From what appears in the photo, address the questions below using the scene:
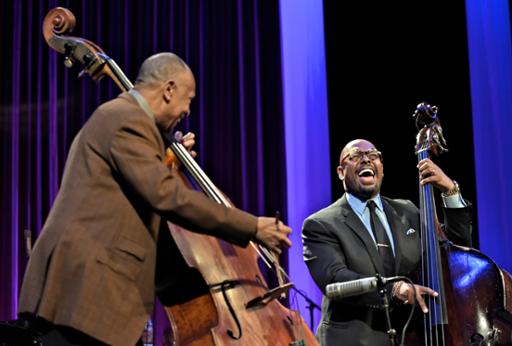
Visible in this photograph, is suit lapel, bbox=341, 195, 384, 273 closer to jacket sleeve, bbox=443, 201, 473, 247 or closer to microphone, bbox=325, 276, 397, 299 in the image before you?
jacket sleeve, bbox=443, 201, 473, 247

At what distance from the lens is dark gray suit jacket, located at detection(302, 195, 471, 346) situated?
3.12 meters

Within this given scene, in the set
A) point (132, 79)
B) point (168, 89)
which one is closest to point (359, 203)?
point (168, 89)

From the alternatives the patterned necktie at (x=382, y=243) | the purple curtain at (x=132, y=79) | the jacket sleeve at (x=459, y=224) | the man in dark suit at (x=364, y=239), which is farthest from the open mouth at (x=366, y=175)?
the purple curtain at (x=132, y=79)

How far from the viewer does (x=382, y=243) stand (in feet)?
10.9

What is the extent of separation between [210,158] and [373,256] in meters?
2.59

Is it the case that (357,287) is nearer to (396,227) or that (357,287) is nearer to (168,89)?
(396,227)

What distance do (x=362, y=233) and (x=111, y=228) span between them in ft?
5.15

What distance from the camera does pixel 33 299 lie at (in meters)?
2.02

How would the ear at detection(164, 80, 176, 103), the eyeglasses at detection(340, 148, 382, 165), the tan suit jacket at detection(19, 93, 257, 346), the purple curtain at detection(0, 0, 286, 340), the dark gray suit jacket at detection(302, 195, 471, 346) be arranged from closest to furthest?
the tan suit jacket at detection(19, 93, 257, 346) < the ear at detection(164, 80, 176, 103) < the dark gray suit jacket at detection(302, 195, 471, 346) < the eyeglasses at detection(340, 148, 382, 165) < the purple curtain at detection(0, 0, 286, 340)

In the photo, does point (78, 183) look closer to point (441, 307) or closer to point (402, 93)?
point (441, 307)

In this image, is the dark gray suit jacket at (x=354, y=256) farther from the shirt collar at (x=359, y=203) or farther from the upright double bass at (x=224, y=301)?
the upright double bass at (x=224, y=301)

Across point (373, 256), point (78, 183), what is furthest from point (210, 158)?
point (78, 183)

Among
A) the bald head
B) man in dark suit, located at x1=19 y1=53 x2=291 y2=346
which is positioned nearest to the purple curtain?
the bald head

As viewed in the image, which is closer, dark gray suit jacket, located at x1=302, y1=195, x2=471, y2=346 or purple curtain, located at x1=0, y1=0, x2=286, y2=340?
dark gray suit jacket, located at x1=302, y1=195, x2=471, y2=346
